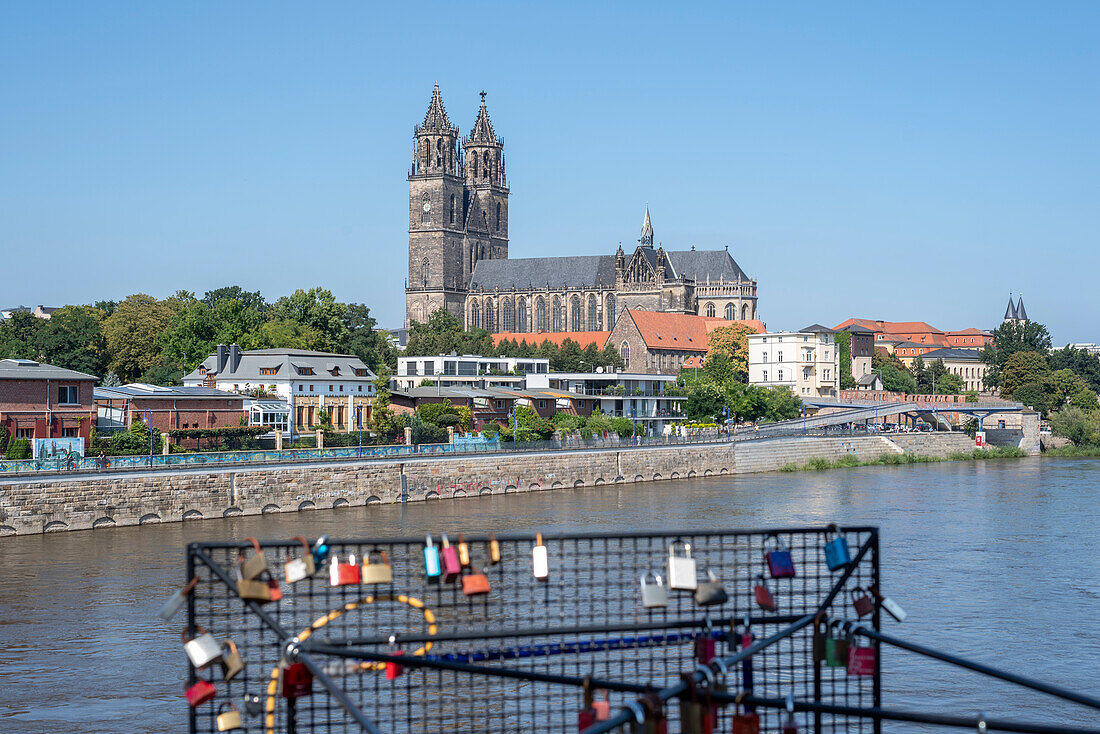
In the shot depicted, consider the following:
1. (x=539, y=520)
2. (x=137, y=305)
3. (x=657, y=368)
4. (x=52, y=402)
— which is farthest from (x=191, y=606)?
(x=657, y=368)

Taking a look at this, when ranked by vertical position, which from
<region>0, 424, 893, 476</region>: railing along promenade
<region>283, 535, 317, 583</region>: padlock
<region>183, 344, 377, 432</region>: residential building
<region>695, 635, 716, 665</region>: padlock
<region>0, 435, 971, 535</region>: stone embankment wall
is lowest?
<region>0, 435, 971, 535</region>: stone embankment wall

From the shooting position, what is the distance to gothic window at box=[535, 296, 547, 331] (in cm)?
14323

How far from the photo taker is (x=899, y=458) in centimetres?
7425

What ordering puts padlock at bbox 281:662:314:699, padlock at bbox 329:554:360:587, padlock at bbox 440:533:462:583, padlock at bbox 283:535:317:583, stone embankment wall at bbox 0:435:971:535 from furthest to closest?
stone embankment wall at bbox 0:435:971:535
padlock at bbox 329:554:360:587
padlock at bbox 440:533:462:583
padlock at bbox 283:535:317:583
padlock at bbox 281:662:314:699

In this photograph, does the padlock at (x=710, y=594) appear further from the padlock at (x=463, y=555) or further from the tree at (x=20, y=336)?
the tree at (x=20, y=336)

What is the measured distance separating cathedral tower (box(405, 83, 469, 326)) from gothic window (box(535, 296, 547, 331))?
357 inches

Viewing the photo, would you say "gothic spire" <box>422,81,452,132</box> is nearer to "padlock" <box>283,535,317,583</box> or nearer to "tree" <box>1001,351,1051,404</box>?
"tree" <box>1001,351,1051,404</box>

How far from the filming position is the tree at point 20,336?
246 feet

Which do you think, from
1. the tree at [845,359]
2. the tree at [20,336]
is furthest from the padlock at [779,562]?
the tree at [845,359]

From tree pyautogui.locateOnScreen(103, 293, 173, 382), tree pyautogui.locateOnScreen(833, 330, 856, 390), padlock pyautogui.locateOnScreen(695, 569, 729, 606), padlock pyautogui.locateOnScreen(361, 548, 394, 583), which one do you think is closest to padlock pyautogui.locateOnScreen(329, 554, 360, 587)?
padlock pyautogui.locateOnScreen(361, 548, 394, 583)

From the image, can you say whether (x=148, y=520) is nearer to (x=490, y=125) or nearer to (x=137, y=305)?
(x=137, y=305)

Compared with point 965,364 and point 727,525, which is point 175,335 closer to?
point 727,525

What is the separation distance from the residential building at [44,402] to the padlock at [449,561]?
4046cm

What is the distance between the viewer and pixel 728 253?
453 ft
